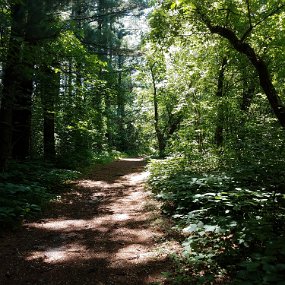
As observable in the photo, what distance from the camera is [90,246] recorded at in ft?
16.9

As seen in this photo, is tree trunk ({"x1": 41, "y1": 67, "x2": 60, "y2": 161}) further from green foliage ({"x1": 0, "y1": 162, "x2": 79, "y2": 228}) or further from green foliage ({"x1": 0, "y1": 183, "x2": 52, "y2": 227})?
green foliage ({"x1": 0, "y1": 183, "x2": 52, "y2": 227})

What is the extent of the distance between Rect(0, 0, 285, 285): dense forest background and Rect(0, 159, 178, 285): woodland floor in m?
0.45

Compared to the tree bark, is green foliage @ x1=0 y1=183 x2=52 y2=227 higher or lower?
lower

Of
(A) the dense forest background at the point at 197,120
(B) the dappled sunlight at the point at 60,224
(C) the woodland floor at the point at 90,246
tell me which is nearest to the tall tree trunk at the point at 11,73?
(A) the dense forest background at the point at 197,120

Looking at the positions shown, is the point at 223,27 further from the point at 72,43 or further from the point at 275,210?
the point at 72,43

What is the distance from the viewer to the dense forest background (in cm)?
404

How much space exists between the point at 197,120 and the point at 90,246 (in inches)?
376

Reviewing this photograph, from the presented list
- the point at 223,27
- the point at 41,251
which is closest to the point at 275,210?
the point at 41,251

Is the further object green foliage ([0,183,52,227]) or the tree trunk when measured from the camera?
the tree trunk

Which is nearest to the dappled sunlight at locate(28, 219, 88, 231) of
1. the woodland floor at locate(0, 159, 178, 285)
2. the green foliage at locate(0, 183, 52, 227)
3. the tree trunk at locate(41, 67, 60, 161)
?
the woodland floor at locate(0, 159, 178, 285)

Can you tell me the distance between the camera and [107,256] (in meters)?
4.70

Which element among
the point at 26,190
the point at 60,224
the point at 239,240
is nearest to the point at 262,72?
the point at 239,240

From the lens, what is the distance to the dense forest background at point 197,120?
4.04 m

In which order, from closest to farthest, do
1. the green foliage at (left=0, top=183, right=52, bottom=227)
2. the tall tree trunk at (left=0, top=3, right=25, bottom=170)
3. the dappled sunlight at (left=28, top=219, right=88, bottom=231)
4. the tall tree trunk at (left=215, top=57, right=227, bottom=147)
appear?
1. the green foliage at (left=0, top=183, right=52, bottom=227)
2. the dappled sunlight at (left=28, top=219, right=88, bottom=231)
3. the tall tree trunk at (left=0, top=3, right=25, bottom=170)
4. the tall tree trunk at (left=215, top=57, right=227, bottom=147)
